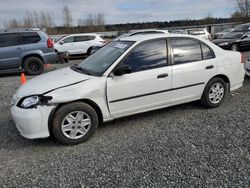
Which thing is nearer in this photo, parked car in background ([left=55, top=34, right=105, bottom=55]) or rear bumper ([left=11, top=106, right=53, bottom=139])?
rear bumper ([left=11, top=106, right=53, bottom=139])

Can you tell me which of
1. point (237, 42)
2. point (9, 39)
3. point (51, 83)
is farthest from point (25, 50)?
point (237, 42)

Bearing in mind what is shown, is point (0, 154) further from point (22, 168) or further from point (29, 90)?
point (29, 90)

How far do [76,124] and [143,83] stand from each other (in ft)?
4.06

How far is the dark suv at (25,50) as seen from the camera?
897 cm

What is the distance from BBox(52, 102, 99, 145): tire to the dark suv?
6.58 meters

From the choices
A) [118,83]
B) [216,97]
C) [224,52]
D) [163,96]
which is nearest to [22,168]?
[118,83]

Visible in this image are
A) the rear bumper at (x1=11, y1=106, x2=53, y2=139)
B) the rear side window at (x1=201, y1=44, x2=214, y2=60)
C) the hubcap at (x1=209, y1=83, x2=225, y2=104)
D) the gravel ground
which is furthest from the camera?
the hubcap at (x1=209, y1=83, x2=225, y2=104)

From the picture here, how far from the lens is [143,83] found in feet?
12.2

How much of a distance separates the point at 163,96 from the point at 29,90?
7.11ft

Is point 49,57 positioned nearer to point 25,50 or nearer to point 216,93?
point 25,50

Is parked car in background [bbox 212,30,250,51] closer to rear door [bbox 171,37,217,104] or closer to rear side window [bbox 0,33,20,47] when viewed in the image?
rear door [bbox 171,37,217,104]

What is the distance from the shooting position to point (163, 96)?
396cm

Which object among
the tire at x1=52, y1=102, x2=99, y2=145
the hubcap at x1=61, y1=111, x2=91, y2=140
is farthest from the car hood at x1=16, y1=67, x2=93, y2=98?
the hubcap at x1=61, y1=111, x2=91, y2=140

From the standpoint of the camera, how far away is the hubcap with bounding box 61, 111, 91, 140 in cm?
337
